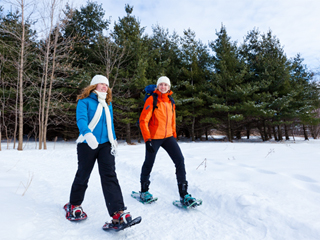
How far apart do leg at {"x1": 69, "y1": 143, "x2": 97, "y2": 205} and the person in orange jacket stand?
→ 2.93ft

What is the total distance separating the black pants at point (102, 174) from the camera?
223cm

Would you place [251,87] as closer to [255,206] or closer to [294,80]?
[294,80]

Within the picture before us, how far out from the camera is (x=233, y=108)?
15.5 meters

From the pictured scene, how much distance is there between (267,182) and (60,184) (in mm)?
3943

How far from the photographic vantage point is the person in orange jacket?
116 inches

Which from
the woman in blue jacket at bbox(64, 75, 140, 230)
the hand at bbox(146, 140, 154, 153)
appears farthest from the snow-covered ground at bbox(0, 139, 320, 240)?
the hand at bbox(146, 140, 154, 153)

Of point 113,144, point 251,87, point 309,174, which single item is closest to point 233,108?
point 251,87

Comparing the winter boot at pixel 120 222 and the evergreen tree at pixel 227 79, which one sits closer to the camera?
the winter boot at pixel 120 222

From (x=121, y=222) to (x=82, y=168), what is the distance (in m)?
0.79

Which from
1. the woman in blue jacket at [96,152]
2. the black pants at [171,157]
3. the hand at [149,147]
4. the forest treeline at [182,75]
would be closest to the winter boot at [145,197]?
the black pants at [171,157]

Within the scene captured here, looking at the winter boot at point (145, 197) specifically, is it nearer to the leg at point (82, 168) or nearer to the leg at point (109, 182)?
the leg at point (109, 182)

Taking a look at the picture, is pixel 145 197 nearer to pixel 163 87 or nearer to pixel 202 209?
pixel 202 209

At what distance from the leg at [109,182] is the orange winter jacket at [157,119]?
0.73m

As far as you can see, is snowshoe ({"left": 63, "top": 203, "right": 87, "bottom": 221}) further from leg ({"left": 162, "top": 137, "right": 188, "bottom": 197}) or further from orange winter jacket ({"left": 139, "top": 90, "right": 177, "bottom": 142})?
leg ({"left": 162, "top": 137, "right": 188, "bottom": 197})
